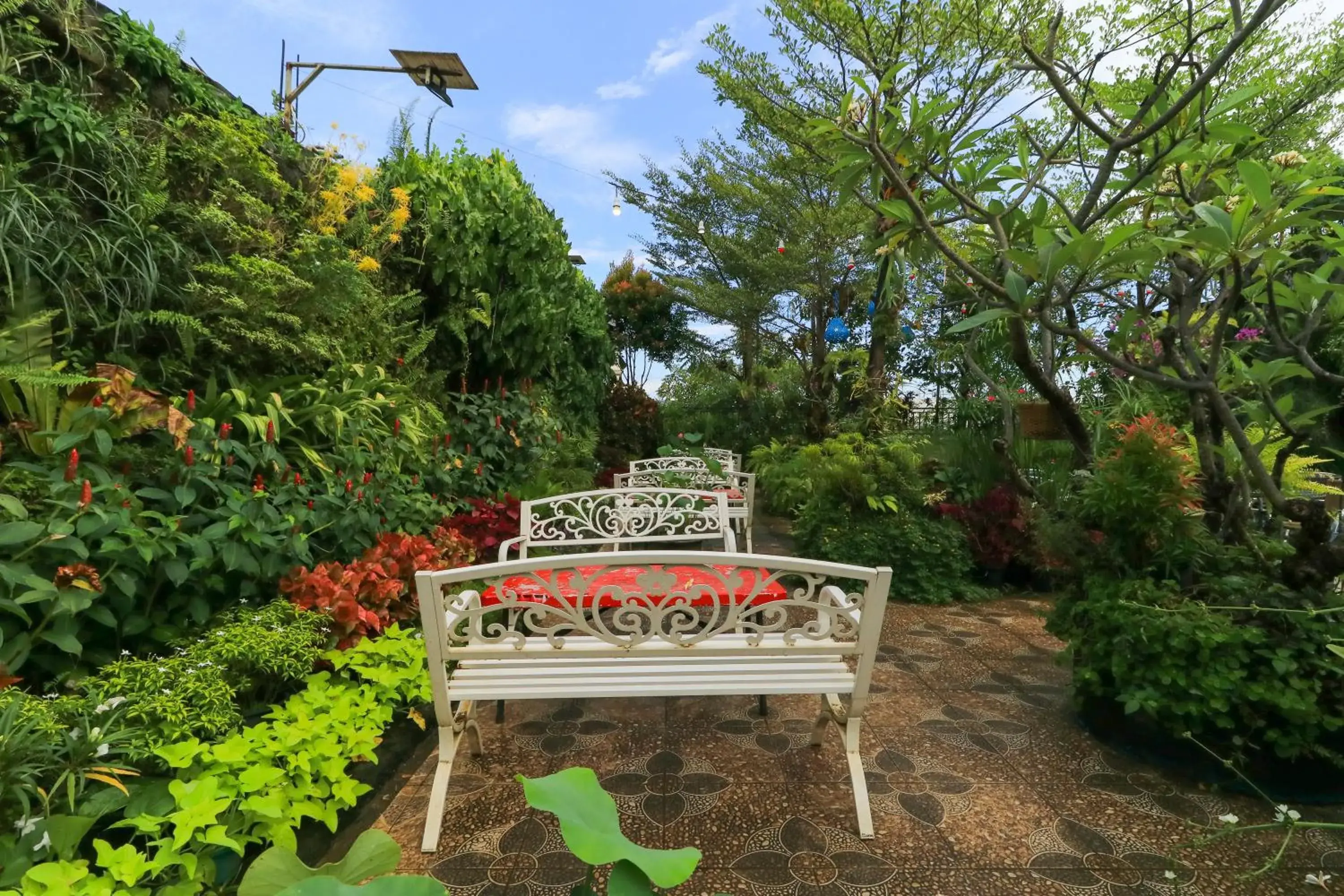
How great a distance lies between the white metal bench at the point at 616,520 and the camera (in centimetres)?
305

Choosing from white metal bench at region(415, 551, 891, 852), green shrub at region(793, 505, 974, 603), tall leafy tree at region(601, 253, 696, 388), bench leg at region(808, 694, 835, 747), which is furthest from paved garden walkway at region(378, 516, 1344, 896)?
tall leafy tree at region(601, 253, 696, 388)

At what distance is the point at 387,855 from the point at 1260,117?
8.62 metres

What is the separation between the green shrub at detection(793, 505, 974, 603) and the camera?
4.10m

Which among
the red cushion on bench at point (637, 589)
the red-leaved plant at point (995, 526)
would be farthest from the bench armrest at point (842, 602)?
the red-leaved plant at point (995, 526)

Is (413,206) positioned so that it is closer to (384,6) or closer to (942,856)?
(384,6)

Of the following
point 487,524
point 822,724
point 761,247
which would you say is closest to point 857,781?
point 822,724

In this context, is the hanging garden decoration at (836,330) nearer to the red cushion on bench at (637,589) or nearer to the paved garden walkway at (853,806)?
the paved garden walkway at (853,806)

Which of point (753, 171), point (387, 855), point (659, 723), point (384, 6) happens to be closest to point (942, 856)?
point (659, 723)

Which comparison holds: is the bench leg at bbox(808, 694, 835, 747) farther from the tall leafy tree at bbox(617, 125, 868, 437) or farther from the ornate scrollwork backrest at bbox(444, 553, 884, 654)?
the tall leafy tree at bbox(617, 125, 868, 437)

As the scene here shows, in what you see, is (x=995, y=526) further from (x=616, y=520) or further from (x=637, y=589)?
(x=637, y=589)

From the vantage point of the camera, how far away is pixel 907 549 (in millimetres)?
4191

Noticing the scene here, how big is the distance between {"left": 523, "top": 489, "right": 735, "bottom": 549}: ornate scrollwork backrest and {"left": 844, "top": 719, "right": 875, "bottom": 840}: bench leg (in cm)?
129

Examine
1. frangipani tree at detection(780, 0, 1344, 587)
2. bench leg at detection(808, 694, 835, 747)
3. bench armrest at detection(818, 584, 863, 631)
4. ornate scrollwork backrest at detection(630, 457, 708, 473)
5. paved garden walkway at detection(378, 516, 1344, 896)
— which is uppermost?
frangipani tree at detection(780, 0, 1344, 587)

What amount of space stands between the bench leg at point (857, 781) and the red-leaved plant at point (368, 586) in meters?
1.59
